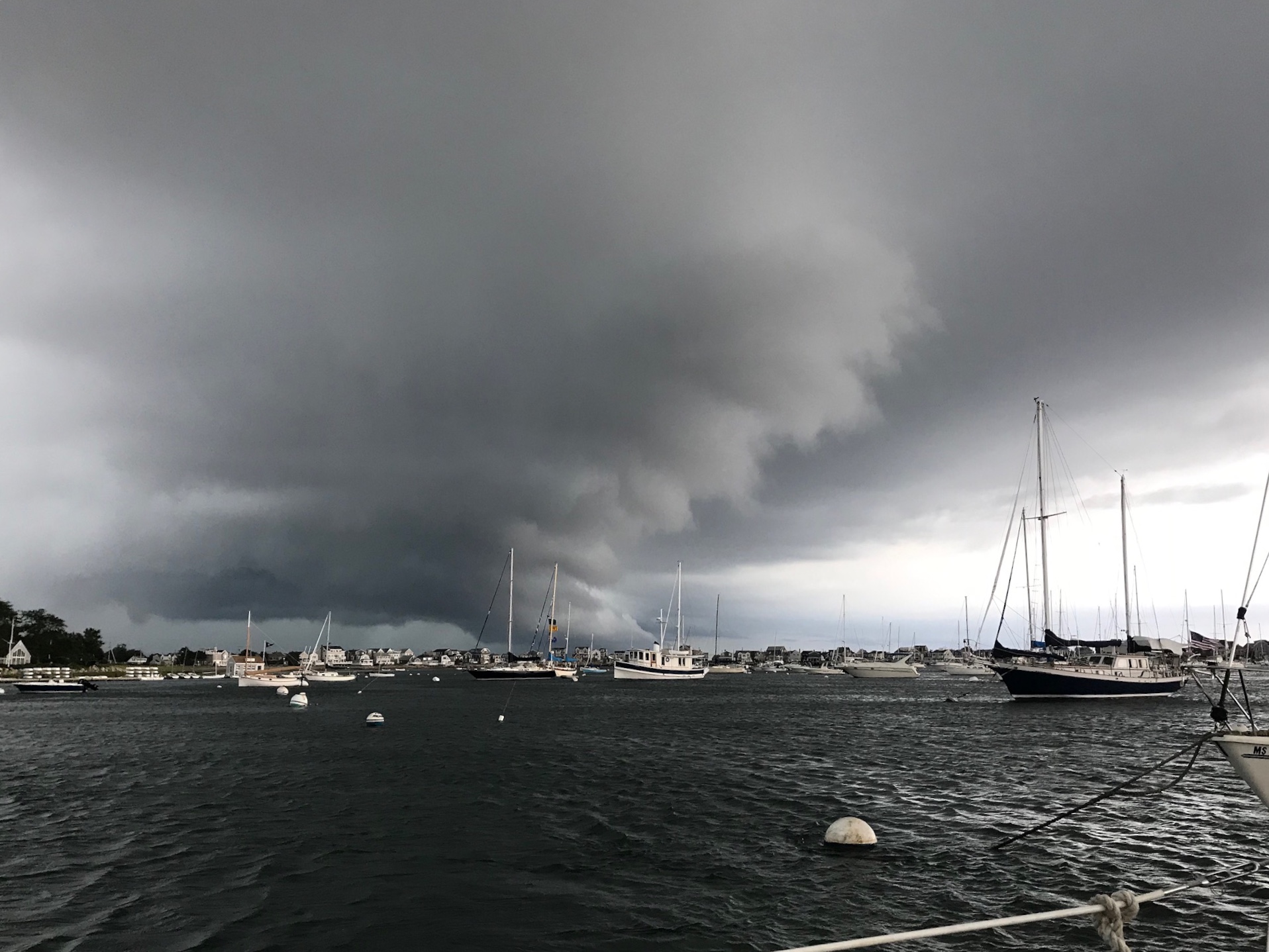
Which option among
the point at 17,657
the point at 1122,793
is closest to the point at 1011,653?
the point at 1122,793

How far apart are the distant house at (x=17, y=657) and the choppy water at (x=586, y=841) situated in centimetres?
15243

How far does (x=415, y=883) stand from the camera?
61.3 ft

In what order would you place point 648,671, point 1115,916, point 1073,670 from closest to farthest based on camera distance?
point 1115,916, point 1073,670, point 648,671

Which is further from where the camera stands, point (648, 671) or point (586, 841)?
point (648, 671)

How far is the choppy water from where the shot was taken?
616 inches

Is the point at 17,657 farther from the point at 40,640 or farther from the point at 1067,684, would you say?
the point at 1067,684

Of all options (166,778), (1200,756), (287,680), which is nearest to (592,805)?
(166,778)

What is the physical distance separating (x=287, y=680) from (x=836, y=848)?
482 feet

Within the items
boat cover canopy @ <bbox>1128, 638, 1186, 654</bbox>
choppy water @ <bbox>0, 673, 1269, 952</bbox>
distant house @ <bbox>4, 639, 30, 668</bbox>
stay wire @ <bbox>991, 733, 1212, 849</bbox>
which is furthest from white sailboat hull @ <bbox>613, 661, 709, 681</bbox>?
stay wire @ <bbox>991, 733, 1212, 849</bbox>

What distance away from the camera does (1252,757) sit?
1477 centimetres

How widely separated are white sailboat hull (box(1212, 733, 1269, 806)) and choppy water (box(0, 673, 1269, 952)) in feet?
9.12

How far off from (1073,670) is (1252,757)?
248ft

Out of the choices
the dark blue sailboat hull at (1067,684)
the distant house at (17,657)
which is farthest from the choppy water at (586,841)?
the distant house at (17,657)

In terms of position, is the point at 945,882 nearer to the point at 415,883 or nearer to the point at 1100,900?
the point at 1100,900
